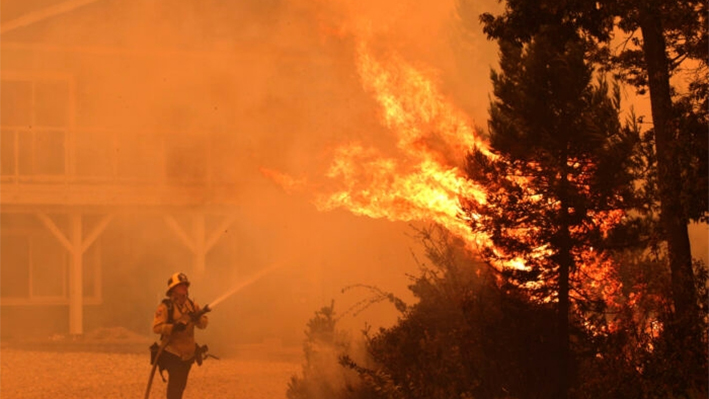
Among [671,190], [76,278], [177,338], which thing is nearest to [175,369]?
[177,338]

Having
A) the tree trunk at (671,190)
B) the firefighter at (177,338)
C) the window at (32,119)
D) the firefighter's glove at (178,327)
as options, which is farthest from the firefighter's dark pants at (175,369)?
the window at (32,119)

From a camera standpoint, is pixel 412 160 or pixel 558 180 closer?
pixel 558 180

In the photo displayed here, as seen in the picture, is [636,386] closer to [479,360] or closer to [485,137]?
[479,360]

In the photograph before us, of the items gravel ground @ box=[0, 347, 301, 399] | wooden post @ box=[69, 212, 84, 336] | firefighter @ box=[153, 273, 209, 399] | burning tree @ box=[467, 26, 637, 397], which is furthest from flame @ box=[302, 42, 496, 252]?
wooden post @ box=[69, 212, 84, 336]

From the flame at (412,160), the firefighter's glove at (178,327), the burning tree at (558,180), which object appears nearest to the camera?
the burning tree at (558,180)

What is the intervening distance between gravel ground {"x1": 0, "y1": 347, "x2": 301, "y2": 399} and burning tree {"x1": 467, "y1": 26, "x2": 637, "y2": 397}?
6027 millimetres

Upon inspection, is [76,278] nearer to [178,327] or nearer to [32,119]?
[32,119]

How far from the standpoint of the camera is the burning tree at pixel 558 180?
9844 mm

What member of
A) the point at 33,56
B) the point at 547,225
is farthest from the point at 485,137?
the point at 33,56

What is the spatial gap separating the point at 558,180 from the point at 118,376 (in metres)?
9.86

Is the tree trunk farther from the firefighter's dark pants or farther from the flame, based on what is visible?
the firefighter's dark pants

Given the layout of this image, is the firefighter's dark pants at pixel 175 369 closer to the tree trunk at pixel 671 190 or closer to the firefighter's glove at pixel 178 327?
the firefighter's glove at pixel 178 327

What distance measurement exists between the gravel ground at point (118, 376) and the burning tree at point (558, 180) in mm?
6027

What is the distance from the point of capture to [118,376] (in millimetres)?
17297
